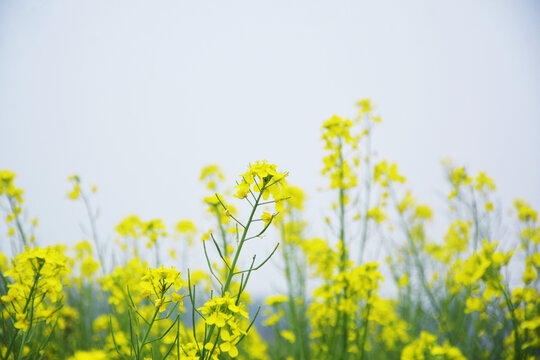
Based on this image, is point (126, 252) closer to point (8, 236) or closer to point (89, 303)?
point (89, 303)

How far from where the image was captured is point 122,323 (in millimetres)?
2848

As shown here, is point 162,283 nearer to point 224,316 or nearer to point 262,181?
point 224,316

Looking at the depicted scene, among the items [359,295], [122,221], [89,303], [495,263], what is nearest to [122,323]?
[89,303]

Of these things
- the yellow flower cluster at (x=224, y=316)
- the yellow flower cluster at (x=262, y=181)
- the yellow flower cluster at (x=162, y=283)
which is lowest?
the yellow flower cluster at (x=224, y=316)

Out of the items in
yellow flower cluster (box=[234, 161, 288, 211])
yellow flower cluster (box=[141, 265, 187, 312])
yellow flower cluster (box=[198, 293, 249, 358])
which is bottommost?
yellow flower cluster (box=[198, 293, 249, 358])

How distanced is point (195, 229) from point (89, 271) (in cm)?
126

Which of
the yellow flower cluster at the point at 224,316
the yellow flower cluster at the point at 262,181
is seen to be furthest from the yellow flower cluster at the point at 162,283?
the yellow flower cluster at the point at 262,181

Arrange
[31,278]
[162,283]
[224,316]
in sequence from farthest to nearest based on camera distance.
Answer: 1. [31,278]
2. [162,283]
3. [224,316]

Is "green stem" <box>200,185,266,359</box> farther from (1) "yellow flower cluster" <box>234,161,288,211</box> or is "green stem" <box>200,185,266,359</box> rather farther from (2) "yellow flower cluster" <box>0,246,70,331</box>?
(2) "yellow flower cluster" <box>0,246,70,331</box>

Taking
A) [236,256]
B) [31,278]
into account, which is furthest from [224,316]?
[31,278]

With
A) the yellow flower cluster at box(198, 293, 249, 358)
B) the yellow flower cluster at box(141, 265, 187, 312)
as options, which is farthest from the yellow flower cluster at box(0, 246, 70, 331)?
the yellow flower cluster at box(198, 293, 249, 358)

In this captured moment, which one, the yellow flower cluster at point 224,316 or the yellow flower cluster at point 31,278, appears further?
the yellow flower cluster at point 31,278

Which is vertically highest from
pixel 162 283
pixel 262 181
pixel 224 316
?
pixel 262 181

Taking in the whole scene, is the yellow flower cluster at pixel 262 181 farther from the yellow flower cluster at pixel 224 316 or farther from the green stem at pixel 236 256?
the yellow flower cluster at pixel 224 316
